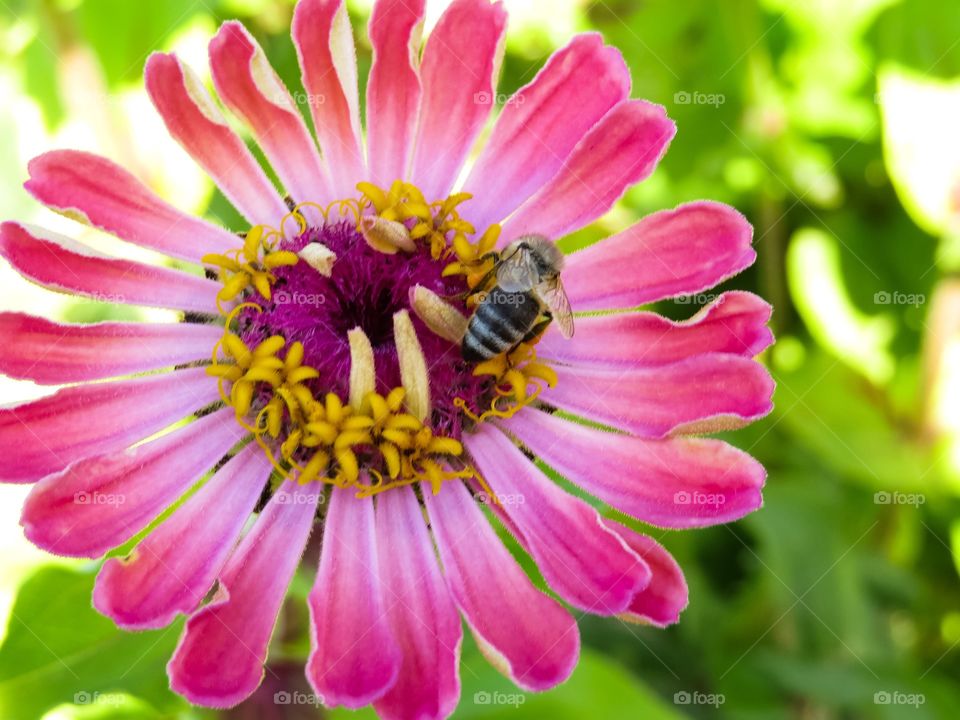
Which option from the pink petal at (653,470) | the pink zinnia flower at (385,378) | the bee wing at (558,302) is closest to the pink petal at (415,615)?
the pink zinnia flower at (385,378)

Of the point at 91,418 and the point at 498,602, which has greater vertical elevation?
the point at 91,418

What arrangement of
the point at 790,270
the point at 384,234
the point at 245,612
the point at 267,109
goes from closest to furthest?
the point at 245,612, the point at 384,234, the point at 267,109, the point at 790,270

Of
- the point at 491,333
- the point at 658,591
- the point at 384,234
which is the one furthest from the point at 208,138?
the point at 658,591

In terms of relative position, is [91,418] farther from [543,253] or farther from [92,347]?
[543,253]

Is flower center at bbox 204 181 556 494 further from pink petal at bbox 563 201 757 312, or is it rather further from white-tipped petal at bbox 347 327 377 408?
pink petal at bbox 563 201 757 312

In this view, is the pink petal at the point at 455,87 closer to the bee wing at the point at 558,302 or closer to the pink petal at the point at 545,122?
the pink petal at the point at 545,122

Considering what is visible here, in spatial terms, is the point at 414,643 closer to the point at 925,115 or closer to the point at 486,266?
the point at 486,266
